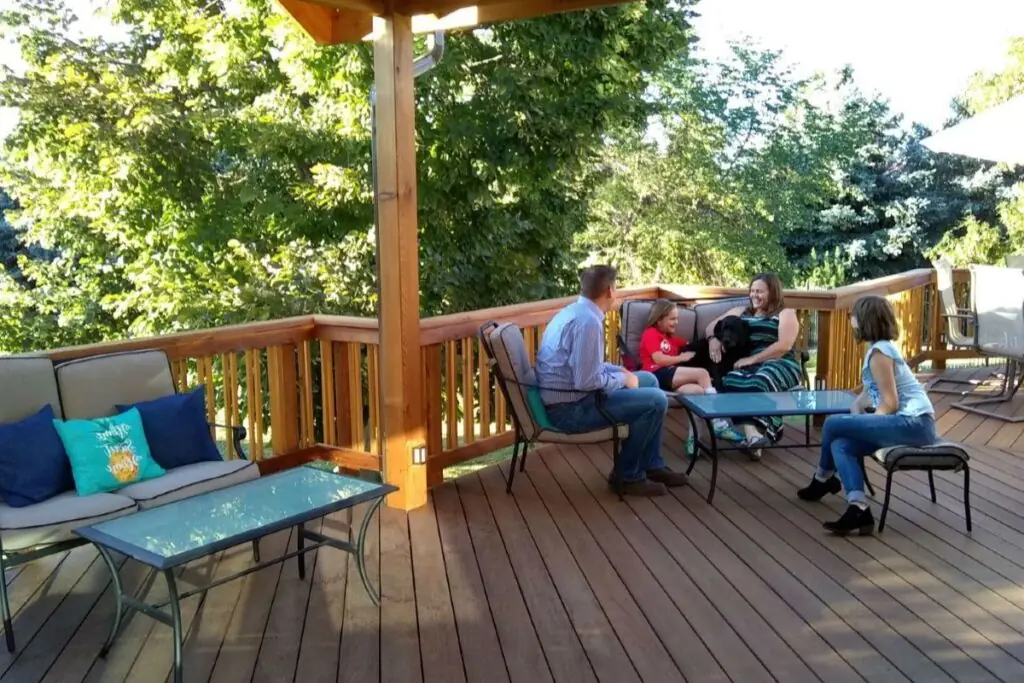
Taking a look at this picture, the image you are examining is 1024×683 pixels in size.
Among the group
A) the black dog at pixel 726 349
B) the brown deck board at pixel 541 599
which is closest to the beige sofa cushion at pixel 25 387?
the brown deck board at pixel 541 599

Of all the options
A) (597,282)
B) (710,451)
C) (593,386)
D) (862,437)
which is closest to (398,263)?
(597,282)

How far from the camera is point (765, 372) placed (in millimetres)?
5234

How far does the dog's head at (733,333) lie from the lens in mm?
5328

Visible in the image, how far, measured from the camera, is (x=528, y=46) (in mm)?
8516

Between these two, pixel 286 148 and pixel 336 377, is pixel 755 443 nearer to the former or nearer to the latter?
pixel 336 377

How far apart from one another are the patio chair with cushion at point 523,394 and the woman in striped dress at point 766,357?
115 centimetres

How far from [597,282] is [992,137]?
3465mm

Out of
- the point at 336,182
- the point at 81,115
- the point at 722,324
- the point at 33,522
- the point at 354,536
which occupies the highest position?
the point at 81,115

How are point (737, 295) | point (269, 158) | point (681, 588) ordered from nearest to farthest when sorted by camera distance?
point (681, 588)
point (737, 295)
point (269, 158)

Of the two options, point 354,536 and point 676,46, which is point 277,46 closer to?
point 676,46

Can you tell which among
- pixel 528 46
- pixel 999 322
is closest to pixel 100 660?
pixel 999 322

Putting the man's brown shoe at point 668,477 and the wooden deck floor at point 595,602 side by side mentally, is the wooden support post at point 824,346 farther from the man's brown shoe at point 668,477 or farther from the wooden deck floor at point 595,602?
the man's brown shoe at point 668,477

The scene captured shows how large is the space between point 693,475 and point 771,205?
13.3 metres

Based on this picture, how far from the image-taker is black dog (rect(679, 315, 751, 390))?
5332 millimetres
